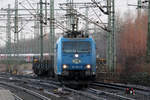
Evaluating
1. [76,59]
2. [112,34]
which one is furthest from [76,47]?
[112,34]

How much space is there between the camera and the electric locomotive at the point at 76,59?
16203 millimetres

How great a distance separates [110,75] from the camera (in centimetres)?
A: 2264

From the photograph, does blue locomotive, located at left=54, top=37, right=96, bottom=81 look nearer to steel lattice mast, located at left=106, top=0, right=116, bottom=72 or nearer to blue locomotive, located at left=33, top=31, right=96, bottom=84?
blue locomotive, located at left=33, top=31, right=96, bottom=84

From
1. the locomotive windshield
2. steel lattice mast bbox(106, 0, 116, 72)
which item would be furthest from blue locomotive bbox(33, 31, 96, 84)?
steel lattice mast bbox(106, 0, 116, 72)

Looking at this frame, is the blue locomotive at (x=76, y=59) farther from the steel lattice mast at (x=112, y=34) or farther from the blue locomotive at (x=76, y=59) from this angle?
the steel lattice mast at (x=112, y=34)

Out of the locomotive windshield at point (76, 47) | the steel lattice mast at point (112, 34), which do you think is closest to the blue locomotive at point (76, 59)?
the locomotive windshield at point (76, 47)

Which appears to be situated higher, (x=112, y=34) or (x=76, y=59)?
(x=112, y=34)

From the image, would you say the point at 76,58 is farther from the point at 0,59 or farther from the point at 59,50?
the point at 0,59

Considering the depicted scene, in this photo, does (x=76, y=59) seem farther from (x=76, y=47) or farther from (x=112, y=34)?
(x=112, y=34)

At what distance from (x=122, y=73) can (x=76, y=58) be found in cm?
677

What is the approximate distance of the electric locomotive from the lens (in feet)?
53.2

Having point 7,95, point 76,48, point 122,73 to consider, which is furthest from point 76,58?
point 122,73

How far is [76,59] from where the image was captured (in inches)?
642

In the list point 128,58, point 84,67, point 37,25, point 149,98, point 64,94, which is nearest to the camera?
point 149,98
